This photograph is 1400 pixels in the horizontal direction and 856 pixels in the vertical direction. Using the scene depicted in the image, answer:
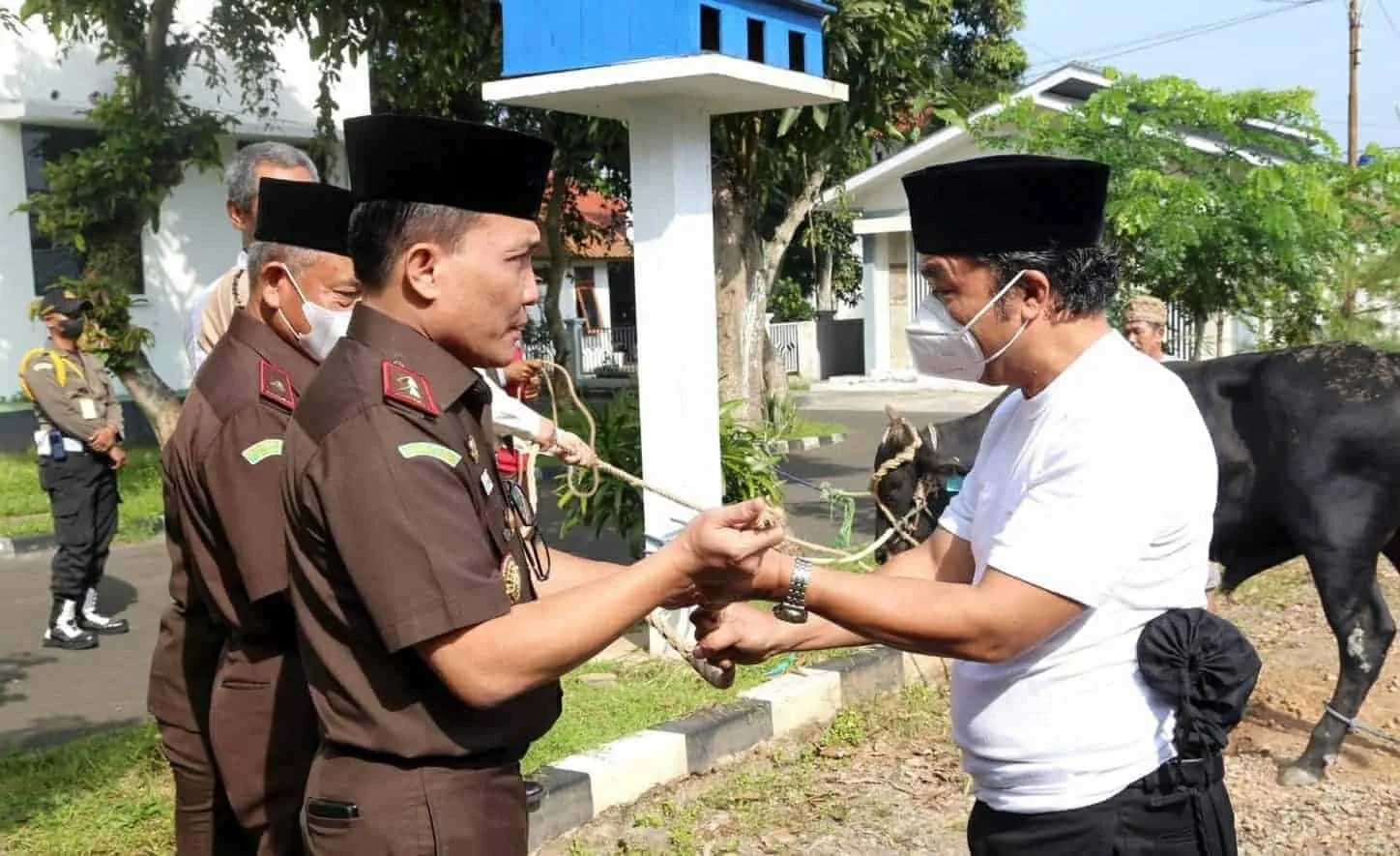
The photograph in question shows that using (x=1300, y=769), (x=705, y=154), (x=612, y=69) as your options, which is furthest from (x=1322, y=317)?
(x=612, y=69)

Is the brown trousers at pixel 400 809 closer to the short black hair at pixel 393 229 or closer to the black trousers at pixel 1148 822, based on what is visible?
the short black hair at pixel 393 229

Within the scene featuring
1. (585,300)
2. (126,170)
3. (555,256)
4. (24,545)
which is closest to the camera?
(24,545)

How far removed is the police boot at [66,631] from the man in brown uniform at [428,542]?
5593mm

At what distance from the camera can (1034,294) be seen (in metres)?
2.12

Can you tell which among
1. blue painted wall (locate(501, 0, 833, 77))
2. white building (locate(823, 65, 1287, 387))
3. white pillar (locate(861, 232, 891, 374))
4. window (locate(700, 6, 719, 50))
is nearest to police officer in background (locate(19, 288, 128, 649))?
blue painted wall (locate(501, 0, 833, 77))

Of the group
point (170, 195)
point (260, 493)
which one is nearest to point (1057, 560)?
point (260, 493)

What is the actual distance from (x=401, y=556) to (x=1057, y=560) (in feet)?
3.20

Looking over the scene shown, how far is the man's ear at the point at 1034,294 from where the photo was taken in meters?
2.10

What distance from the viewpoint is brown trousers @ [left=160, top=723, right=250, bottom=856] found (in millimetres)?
2830

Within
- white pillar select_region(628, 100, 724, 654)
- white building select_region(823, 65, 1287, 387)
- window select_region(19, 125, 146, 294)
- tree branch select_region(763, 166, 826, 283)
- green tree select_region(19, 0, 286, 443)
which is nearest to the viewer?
white pillar select_region(628, 100, 724, 654)

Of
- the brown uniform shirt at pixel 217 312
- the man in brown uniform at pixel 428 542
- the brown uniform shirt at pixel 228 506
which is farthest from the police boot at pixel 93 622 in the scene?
the man in brown uniform at pixel 428 542

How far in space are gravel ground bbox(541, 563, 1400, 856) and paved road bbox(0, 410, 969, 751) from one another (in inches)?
102

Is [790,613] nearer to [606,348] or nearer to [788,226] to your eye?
[788,226]

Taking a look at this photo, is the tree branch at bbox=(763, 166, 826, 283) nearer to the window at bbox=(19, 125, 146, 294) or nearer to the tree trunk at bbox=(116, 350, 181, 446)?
the tree trunk at bbox=(116, 350, 181, 446)
